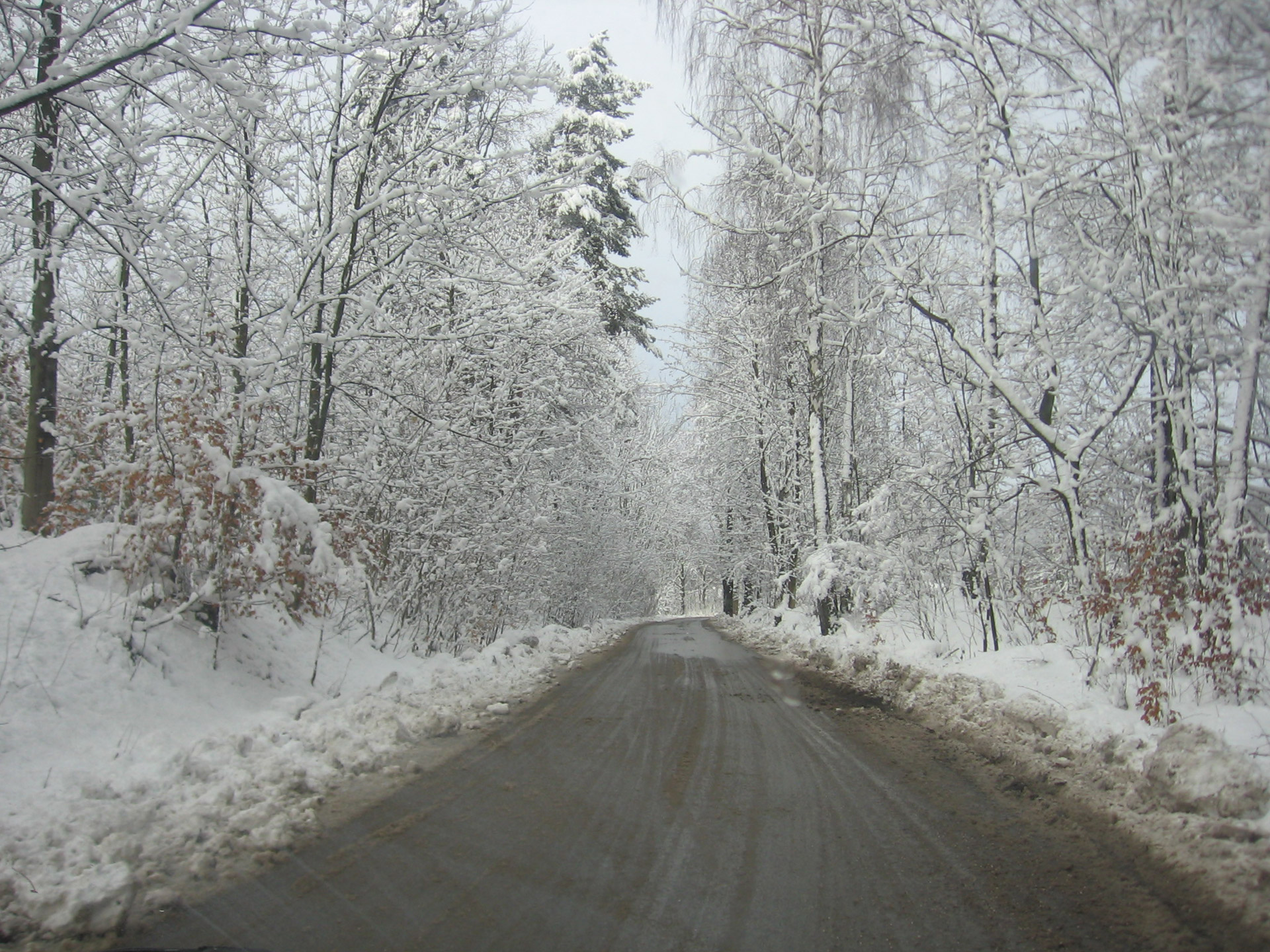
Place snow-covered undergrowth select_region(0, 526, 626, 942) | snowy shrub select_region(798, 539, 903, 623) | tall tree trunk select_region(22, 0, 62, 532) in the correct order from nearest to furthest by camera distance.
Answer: snow-covered undergrowth select_region(0, 526, 626, 942), tall tree trunk select_region(22, 0, 62, 532), snowy shrub select_region(798, 539, 903, 623)

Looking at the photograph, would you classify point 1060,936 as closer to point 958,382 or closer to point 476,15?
point 958,382

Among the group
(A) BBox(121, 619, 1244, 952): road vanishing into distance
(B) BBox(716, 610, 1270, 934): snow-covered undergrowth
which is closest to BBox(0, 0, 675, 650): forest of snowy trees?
(A) BBox(121, 619, 1244, 952): road vanishing into distance

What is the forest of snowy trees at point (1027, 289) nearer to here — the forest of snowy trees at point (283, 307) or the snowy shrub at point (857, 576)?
the snowy shrub at point (857, 576)

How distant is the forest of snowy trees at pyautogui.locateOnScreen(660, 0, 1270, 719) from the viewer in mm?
5180

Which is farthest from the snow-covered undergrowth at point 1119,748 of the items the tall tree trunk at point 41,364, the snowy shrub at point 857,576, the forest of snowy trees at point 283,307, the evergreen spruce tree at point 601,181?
the evergreen spruce tree at point 601,181

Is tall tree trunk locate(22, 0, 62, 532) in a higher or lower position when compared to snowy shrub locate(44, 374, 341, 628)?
higher

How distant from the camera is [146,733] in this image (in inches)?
179

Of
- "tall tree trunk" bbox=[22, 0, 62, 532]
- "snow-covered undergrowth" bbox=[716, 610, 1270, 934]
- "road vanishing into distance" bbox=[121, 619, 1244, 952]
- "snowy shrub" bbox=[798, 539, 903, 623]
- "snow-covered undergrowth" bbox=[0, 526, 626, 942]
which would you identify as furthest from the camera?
"snowy shrub" bbox=[798, 539, 903, 623]

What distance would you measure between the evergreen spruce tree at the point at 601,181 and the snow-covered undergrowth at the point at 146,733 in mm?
13302

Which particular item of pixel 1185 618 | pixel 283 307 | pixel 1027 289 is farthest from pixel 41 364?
pixel 1027 289

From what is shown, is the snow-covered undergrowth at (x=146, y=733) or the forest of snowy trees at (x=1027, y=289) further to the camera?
the forest of snowy trees at (x=1027, y=289)

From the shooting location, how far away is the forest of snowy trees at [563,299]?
5184mm

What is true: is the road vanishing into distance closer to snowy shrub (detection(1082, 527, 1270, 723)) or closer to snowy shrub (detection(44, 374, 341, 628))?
snowy shrub (detection(1082, 527, 1270, 723))

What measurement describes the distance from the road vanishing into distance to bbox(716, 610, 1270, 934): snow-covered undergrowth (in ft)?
0.89
